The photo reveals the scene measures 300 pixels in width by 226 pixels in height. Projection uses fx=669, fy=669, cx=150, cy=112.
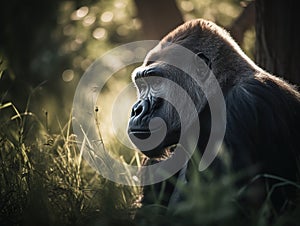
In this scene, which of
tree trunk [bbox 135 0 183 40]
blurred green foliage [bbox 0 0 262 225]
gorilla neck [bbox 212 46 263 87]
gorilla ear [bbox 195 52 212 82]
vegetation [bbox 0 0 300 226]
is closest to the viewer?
vegetation [bbox 0 0 300 226]

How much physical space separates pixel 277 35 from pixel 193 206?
2.11 metres

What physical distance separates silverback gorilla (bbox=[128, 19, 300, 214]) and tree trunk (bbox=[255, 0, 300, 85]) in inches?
22.6

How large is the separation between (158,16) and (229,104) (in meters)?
2.93

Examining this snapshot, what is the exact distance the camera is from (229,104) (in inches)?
136

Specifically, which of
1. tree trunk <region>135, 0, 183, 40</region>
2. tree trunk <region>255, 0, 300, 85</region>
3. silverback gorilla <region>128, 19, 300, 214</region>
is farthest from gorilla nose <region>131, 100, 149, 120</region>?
tree trunk <region>135, 0, 183, 40</region>

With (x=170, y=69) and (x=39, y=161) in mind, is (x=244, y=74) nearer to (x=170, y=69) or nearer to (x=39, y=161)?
(x=170, y=69)

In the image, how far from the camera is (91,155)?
3.77 metres

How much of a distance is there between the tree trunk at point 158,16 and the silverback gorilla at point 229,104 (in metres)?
2.10

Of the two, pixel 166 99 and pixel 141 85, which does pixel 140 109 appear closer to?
pixel 166 99

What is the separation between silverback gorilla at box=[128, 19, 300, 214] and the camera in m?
3.33

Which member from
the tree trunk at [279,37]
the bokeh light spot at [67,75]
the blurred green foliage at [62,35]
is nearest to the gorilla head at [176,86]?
the tree trunk at [279,37]

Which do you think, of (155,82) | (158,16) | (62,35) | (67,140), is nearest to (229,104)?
(155,82)

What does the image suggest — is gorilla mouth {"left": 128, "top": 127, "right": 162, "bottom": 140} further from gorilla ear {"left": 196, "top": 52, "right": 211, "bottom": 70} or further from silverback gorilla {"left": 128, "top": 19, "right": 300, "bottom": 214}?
gorilla ear {"left": 196, "top": 52, "right": 211, "bottom": 70}

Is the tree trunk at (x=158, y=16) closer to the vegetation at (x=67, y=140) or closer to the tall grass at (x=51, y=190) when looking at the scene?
the vegetation at (x=67, y=140)
